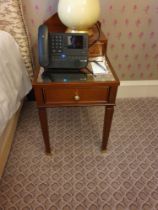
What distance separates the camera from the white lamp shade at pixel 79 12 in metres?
0.97

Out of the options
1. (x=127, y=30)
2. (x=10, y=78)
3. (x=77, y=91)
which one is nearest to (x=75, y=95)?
(x=77, y=91)

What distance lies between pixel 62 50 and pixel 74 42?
7cm

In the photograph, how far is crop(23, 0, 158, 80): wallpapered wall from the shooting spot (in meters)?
1.33

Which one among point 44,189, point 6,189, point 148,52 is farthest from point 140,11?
point 6,189

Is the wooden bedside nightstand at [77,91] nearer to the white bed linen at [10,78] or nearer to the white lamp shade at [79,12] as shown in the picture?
the white bed linen at [10,78]

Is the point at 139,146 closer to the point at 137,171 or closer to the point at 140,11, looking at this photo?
the point at 137,171

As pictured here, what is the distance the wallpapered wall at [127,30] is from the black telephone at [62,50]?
57 cm

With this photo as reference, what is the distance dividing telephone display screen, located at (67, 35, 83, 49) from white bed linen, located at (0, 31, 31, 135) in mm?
408

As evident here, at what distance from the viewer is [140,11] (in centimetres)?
137

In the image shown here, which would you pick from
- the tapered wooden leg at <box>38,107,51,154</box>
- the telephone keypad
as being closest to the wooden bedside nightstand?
the tapered wooden leg at <box>38,107,51,154</box>

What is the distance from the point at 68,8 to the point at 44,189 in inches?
39.7

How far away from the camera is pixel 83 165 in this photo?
1.18m

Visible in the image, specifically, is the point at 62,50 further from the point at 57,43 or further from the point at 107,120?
the point at 107,120

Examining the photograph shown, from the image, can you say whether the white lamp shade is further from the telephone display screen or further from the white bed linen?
the white bed linen
